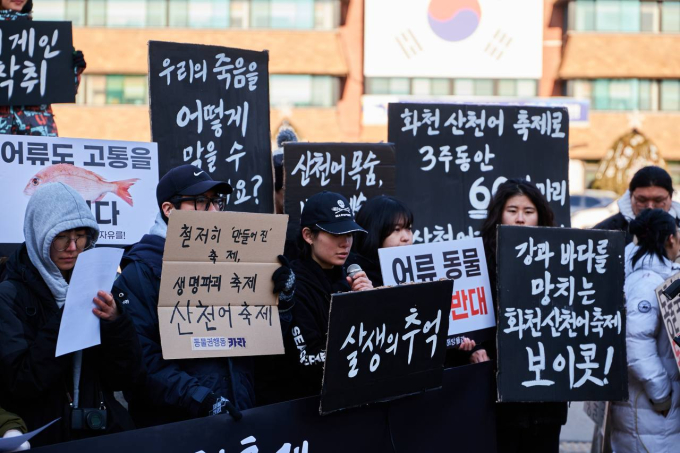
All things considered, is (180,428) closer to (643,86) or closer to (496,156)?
(496,156)

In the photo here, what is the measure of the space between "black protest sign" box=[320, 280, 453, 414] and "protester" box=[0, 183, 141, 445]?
2.61 ft

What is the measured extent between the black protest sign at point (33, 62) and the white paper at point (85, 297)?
2.51 metres

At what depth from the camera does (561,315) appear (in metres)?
4.86

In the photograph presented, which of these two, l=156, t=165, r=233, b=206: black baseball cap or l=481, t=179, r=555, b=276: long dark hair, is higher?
l=156, t=165, r=233, b=206: black baseball cap

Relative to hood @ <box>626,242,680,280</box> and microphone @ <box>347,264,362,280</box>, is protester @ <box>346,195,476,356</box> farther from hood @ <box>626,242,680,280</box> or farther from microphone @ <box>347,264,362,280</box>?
hood @ <box>626,242,680,280</box>

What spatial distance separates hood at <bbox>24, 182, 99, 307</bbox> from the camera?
342cm

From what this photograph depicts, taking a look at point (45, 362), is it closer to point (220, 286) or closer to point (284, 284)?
point (220, 286)

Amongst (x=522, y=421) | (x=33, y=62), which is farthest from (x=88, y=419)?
(x=33, y=62)

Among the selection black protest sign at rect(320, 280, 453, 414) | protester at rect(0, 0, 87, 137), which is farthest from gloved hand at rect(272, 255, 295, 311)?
protester at rect(0, 0, 87, 137)

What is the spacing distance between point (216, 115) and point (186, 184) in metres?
1.74

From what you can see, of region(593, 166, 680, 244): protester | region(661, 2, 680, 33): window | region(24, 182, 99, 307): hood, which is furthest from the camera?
region(661, 2, 680, 33): window

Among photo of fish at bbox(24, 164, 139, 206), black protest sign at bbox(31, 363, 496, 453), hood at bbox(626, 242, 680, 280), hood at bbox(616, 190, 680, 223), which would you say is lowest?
black protest sign at bbox(31, 363, 496, 453)

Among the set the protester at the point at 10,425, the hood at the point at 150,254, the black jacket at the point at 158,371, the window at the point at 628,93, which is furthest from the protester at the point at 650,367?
the window at the point at 628,93

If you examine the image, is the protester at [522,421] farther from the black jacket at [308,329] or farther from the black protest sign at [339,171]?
the black protest sign at [339,171]
